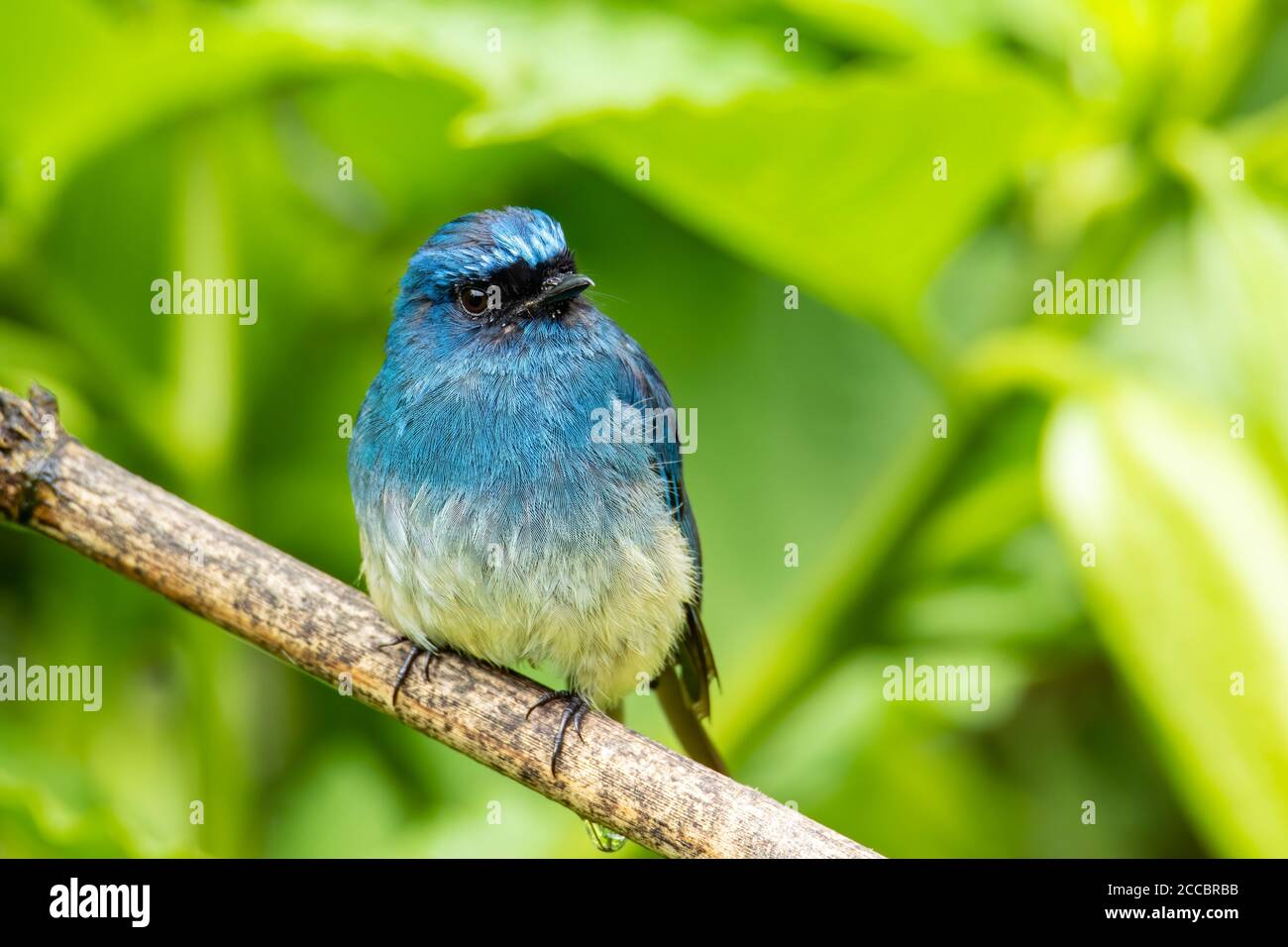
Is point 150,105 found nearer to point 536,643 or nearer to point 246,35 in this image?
point 246,35

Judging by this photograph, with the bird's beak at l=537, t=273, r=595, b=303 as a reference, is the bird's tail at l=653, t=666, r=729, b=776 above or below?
below

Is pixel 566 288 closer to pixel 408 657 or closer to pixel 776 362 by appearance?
pixel 408 657

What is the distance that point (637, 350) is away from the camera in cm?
279

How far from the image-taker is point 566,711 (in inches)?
90.0

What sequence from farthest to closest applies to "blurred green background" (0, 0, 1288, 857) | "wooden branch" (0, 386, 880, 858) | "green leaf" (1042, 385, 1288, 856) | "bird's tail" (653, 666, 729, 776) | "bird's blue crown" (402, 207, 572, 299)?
1. "bird's tail" (653, 666, 729, 776)
2. "bird's blue crown" (402, 207, 572, 299)
3. "blurred green background" (0, 0, 1288, 857)
4. "green leaf" (1042, 385, 1288, 856)
5. "wooden branch" (0, 386, 880, 858)

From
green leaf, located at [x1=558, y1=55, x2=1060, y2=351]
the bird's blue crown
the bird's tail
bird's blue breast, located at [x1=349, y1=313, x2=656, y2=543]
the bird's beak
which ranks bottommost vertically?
the bird's tail

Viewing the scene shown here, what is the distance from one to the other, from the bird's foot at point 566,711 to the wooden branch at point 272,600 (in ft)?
0.05

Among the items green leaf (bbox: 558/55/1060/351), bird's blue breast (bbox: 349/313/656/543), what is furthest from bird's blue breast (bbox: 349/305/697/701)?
green leaf (bbox: 558/55/1060/351)

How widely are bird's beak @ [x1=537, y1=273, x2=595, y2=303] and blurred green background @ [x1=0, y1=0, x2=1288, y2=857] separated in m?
0.21

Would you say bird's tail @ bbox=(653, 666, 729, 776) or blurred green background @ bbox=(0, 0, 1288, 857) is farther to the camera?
bird's tail @ bbox=(653, 666, 729, 776)

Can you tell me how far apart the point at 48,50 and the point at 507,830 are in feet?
5.45

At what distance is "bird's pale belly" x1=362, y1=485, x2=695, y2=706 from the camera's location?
248cm

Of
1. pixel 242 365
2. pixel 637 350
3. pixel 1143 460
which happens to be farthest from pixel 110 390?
pixel 1143 460

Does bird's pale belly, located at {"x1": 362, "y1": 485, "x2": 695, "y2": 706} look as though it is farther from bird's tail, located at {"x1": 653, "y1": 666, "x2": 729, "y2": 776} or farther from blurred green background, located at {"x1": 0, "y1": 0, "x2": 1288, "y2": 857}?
blurred green background, located at {"x1": 0, "y1": 0, "x2": 1288, "y2": 857}
